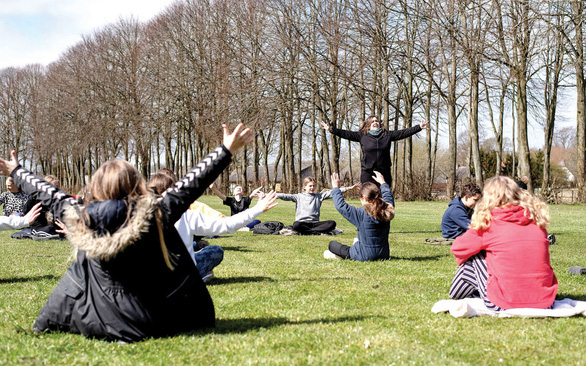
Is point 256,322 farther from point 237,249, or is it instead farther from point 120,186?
point 237,249

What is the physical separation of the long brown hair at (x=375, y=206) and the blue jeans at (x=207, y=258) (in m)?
2.31

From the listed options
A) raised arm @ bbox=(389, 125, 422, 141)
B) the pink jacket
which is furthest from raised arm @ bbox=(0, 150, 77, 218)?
raised arm @ bbox=(389, 125, 422, 141)

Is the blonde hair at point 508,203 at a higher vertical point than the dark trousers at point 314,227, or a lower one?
higher

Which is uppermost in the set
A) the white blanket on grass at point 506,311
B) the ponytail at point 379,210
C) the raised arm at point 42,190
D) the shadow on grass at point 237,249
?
the raised arm at point 42,190

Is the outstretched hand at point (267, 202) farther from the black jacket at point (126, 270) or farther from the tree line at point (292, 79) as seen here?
the tree line at point (292, 79)

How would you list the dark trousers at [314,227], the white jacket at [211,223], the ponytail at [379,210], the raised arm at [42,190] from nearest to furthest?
1. the raised arm at [42,190]
2. the white jacket at [211,223]
3. the ponytail at [379,210]
4. the dark trousers at [314,227]

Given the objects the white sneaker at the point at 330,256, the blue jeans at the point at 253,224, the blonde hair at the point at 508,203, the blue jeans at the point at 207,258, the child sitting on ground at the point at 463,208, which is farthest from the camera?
the blue jeans at the point at 253,224

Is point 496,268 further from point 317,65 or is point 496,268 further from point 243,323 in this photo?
point 317,65

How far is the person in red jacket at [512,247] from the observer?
4418 millimetres

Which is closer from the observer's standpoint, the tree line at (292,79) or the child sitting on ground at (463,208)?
the child sitting on ground at (463,208)

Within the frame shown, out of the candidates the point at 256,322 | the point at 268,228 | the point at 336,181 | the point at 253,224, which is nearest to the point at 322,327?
the point at 256,322

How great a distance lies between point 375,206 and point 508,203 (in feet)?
9.55

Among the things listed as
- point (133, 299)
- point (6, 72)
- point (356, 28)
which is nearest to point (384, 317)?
point (133, 299)

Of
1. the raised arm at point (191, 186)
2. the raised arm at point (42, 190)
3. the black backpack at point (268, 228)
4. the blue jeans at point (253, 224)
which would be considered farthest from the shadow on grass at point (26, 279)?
the blue jeans at point (253, 224)
